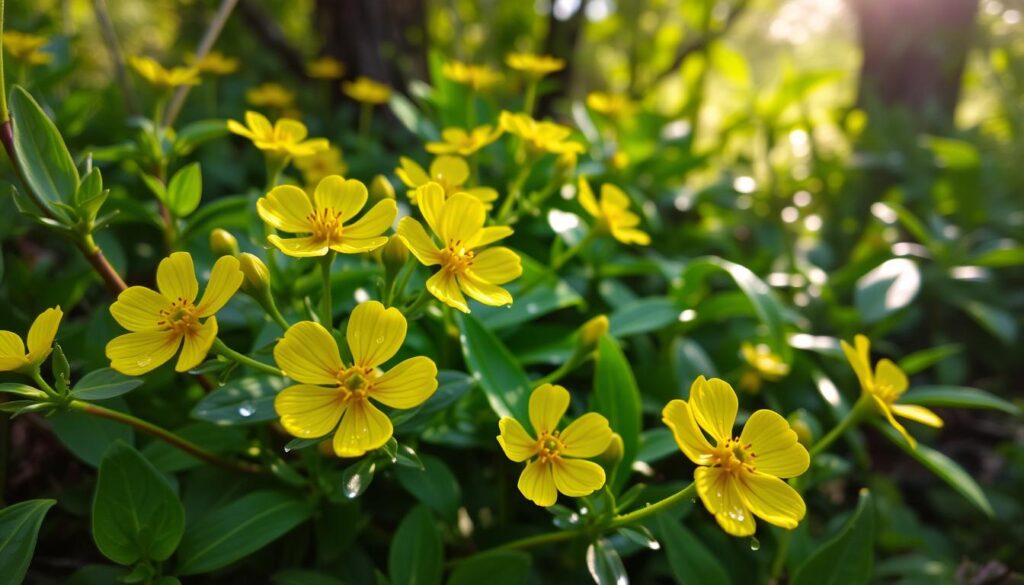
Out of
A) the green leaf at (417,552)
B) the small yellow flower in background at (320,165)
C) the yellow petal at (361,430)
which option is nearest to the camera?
the yellow petal at (361,430)

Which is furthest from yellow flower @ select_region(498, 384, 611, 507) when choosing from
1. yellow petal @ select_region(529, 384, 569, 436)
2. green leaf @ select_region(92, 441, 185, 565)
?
green leaf @ select_region(92, 441, 185, 565)

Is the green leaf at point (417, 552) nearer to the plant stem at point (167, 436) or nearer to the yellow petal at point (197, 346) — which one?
the plant stem at point (167, 436)

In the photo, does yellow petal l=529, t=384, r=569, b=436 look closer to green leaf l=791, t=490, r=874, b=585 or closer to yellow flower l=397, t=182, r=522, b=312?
yellow flower l=397, t=182, r=522, b=312

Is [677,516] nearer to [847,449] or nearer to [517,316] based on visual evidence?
[517,316]

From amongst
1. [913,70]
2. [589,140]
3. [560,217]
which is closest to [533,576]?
[560,217]

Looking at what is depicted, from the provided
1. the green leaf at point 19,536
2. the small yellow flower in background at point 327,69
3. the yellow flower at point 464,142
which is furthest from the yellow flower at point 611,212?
the small yellow flower in background at point 327,69

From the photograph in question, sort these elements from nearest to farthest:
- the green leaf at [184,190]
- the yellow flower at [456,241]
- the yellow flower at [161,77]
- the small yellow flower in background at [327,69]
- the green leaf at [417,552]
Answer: the yellow flower at [456,241] → the green leaf at [417,552] → the green leaf at [184,190] → the yellow flower at [161,77] → the small yellow flower in background at [327,69]

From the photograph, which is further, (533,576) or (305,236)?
(533,576)
